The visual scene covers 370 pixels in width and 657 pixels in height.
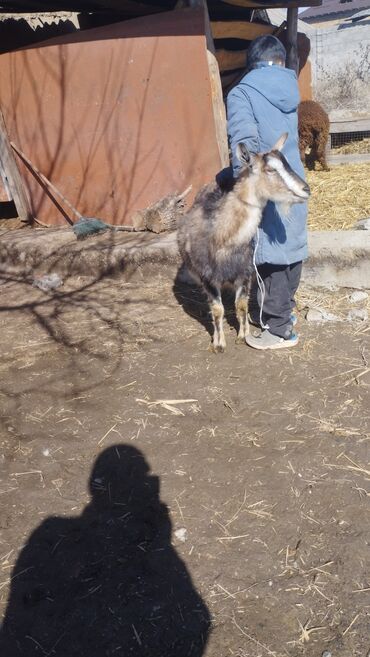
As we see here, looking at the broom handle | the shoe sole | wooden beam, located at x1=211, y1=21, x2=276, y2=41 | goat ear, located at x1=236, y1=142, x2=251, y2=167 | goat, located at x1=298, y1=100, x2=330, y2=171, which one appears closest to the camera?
goat ear, located at x1=236, y1=142, x2=251, y2=167

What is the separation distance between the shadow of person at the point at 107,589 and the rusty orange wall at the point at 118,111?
4.53 meters

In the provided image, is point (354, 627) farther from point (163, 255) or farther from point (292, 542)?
point (163, 255)

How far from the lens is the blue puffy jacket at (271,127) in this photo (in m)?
3.36

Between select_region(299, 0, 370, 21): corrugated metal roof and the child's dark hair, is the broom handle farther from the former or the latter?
select_region(299, 0, 370, 21): corrugated metal roof

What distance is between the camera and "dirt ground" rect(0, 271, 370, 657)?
2.19m

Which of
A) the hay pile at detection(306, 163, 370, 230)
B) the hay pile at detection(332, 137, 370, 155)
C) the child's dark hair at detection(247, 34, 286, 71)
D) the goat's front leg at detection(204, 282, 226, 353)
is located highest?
the child's dark hair at detection(247, 34, 286, 71)

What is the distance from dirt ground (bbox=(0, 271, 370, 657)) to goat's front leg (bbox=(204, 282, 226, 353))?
0.34 ft

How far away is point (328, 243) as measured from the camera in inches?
188

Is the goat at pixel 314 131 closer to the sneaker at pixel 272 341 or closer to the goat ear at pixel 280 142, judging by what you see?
the sneaker at pixel 272 341

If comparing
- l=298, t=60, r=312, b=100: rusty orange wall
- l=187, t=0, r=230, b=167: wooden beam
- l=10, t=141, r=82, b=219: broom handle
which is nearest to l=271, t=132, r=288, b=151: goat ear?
l=187, t=0, r=230, b=167: wooden beam

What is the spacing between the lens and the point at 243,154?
3.33 metres

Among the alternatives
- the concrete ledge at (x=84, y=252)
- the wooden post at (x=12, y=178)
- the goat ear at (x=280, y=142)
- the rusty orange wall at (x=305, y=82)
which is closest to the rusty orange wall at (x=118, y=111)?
the wooden post at (x=12, y=178)

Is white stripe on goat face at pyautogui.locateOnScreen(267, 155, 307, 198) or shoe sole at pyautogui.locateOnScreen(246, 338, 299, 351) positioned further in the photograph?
shoe sole at pyautogui.locateOnScreen(246, 338, 299, 351)

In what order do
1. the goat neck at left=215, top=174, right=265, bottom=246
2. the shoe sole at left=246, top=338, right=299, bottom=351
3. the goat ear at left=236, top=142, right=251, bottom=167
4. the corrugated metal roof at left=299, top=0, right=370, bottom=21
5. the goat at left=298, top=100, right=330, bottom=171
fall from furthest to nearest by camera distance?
1. the corrugated metal roof at left=299, top=0, right=370, bottom=21
2. the goat at left=298, top=100, right=330, bottom=171
3. the shoe sole at left=246, top=338, right=299, bottom=351
4. the goat neck at left=215, top=174, right=265, bottom=246
5. the goat ear at left=236, top=142, right=251, bottom=167
